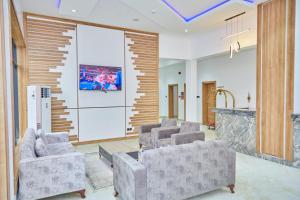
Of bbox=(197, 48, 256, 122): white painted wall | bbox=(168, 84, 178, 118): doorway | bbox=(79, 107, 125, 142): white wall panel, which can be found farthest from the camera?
bbox=(168, 84, 178, 118): doorway

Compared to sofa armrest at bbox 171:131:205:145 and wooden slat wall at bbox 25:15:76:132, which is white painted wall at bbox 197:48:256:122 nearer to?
sofa armrest at bbox 171:131:205:145

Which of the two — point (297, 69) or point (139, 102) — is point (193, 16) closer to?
point (297, 69)

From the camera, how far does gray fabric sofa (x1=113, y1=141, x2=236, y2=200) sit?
2.29 metres

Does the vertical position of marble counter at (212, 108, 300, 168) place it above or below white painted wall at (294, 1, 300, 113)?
below

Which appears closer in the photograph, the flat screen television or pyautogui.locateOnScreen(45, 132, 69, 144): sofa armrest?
pyautogui.locateOnScreen(45, 132, 69, 144): sofa armrest

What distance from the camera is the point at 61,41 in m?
5.60

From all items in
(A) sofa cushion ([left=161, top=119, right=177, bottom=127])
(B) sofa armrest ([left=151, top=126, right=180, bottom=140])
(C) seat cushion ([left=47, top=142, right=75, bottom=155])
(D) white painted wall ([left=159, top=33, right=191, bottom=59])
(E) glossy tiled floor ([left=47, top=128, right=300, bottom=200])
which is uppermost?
(D) white painted wall ([left=159, top=33, right=191, bottom=59])

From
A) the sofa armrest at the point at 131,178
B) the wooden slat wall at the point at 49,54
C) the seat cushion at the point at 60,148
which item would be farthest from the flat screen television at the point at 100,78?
the sofa armrest at the point at 131,178

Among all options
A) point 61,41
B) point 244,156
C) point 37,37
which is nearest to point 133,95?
point 61,41

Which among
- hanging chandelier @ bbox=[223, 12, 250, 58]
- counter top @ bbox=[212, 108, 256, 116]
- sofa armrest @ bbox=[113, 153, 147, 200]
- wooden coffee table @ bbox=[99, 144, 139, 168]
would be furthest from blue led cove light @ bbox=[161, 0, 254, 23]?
sofa armrest @ bbox=[113, 153, 147, 200]

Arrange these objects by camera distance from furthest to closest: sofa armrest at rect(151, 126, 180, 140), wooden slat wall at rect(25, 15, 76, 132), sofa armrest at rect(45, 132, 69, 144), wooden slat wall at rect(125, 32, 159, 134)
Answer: wooden slat wall at rect(125, 32, 159, 134)
wooden slat wall at rect(25, 15, 76, 132)
sofa armrest at rect(151, 126, 180, 140)
sofa armrest at rect(45, 132, 69, 144)

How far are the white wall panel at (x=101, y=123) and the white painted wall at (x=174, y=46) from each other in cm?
273

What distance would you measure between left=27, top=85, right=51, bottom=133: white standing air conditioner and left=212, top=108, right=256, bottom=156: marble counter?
4.52 m

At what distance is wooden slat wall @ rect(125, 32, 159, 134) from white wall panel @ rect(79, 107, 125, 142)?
1.49 ft
